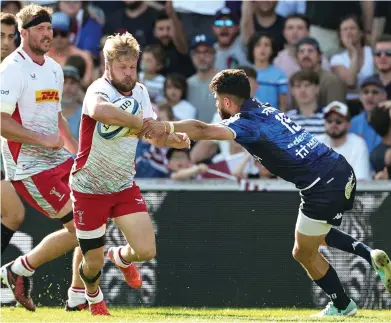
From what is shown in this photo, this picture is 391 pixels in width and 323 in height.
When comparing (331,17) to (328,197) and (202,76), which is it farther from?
(328,197)

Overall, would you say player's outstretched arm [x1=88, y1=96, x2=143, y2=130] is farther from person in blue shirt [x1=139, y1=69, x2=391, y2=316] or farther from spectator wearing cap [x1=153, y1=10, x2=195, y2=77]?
spectator wearing cap [x1=153, y1=10, x2=195, y2=77]

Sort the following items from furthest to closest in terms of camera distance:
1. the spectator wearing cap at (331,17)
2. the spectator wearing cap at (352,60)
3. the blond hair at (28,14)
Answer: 1. the spectator wearing cap at (331,17)
2. the spectator wearing cap at (352,60)
3. the blond hair at (28,14)

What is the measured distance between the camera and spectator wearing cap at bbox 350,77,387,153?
40.0ft

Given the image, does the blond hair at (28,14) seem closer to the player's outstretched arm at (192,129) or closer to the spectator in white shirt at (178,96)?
the player's outstretched arm at (192,129)

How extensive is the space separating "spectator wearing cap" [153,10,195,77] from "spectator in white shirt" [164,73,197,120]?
0.45 m

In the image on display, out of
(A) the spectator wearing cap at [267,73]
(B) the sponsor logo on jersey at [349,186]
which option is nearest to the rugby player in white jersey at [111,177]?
(B) the sponsor logo on jersey at [349,186]

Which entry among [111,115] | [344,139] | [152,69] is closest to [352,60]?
[344,139]

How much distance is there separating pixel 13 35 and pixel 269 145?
3059mm

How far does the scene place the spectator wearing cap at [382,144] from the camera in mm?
11469

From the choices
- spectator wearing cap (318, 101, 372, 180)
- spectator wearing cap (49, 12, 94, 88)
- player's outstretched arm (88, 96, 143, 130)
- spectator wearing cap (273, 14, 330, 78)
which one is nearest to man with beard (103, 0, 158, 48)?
spectator wearing cap (49, 12, 94, 88)

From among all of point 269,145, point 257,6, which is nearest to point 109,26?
point 257,6

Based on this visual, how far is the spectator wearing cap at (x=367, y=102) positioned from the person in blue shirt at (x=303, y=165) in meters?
3.61

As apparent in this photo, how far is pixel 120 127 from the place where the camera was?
26.5 ft

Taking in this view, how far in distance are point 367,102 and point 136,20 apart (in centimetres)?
348
